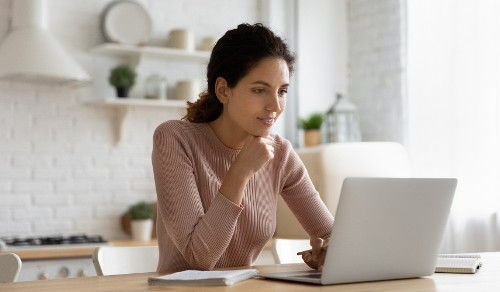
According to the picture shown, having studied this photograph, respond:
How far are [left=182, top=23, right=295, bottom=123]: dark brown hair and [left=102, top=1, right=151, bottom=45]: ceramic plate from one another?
2.25 meters

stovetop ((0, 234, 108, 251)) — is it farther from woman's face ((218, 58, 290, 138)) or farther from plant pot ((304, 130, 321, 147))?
woman's face ((218, 58, 290, 138))

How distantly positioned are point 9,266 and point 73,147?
98.0 inches

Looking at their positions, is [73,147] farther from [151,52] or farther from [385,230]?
[385,230]

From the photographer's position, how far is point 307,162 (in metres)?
4.16

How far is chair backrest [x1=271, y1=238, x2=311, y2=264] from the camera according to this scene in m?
2.39

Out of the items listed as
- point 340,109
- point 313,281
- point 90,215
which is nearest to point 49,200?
point 90,215

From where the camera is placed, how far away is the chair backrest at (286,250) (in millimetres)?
2387

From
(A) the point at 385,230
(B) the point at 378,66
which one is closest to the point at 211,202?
(A) the point at 385,230

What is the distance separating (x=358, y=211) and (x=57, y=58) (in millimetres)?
2826

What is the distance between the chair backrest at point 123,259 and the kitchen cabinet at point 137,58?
6.86 feet

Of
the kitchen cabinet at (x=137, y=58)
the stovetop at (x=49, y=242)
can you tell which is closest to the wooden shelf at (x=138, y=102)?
the kitchen cabinet at (x=137, y=58)

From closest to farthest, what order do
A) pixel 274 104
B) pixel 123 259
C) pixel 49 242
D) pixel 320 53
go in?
pixel 274 104, pixel 123 259, pixel 49 242, pixel 320 53

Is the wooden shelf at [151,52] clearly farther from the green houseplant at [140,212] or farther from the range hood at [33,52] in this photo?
the green houseplant at [140,212]

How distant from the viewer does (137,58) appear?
442 cm
